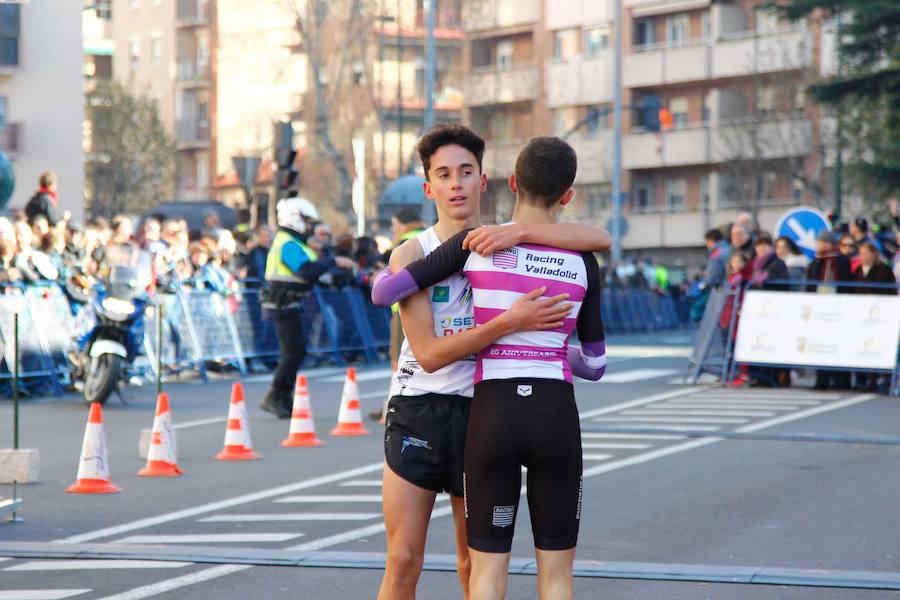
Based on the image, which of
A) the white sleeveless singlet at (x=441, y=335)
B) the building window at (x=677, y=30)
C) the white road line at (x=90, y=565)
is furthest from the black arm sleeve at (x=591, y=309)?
the building window at (x=677, y=30)

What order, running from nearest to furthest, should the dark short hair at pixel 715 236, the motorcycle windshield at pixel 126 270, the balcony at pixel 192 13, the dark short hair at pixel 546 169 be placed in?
the dark short hair at pixel 546 169
the motorcycle windshield at pixel 126 270
the dark short hair at pixel 715 236
the balcony at pixel 192 13

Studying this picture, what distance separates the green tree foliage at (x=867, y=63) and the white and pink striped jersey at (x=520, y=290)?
1054 inches

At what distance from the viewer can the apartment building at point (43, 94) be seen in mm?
53844

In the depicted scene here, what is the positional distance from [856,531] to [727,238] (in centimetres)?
1487

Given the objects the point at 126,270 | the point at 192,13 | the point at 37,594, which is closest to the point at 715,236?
the point at 126,270

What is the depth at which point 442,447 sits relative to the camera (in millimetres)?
6156

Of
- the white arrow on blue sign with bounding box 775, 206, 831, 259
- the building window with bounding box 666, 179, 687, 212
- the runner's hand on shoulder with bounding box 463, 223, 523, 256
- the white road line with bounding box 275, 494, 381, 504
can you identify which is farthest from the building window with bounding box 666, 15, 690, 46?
the runner's hand on shoulder with bounding box 463, 223, 523, 256

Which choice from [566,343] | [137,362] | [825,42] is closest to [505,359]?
[566,343]

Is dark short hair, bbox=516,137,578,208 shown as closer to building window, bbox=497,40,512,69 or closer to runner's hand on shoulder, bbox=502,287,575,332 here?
runner's hand on shoulder, bbox=502,287,575,332

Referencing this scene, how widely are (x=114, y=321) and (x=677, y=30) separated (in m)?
56.5

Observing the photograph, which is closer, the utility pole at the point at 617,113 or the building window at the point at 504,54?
the utility pole at the point at 617,113

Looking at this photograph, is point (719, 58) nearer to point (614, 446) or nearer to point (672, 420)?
point (672, 420)

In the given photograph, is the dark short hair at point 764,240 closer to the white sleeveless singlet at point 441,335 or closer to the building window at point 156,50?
the white sleeveless singlet at point 441,335

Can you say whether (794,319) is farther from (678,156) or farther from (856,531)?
(678,156)
